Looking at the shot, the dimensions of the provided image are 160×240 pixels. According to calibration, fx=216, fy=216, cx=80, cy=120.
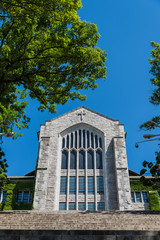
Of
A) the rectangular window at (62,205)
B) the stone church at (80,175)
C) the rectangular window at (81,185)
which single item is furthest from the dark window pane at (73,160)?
the rectangular window at (62,205)

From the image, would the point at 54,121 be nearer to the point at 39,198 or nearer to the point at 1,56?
the point at 39,198

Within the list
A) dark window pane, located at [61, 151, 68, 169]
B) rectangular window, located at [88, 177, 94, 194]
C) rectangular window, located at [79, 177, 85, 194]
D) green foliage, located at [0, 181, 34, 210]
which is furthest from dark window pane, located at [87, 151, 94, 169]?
green foliage, located at [0, 181, 34, 210]

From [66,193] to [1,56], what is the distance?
1513 centimetres

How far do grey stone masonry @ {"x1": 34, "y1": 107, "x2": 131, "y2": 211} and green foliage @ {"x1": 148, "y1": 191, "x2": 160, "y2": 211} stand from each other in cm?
306

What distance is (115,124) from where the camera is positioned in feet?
86.0

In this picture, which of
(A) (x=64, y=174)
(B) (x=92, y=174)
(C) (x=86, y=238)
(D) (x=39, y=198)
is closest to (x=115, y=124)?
(B) (x=92, y=174)

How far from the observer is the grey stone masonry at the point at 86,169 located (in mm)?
20766

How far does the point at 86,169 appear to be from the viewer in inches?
922

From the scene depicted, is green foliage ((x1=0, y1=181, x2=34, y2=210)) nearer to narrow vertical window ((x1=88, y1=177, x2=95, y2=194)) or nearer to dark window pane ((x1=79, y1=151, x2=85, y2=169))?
dark window pane ((x1=79, y1=151, x2=85, y2=169))

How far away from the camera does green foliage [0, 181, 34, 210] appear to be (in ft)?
71.9

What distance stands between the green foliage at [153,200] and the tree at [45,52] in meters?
13.6

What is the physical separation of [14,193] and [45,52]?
645 inches

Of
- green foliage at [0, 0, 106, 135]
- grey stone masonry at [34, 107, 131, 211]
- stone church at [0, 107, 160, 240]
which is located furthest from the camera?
stone church at [0, 107, 160, 240]

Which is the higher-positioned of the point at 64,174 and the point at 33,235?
the point at 64,174
